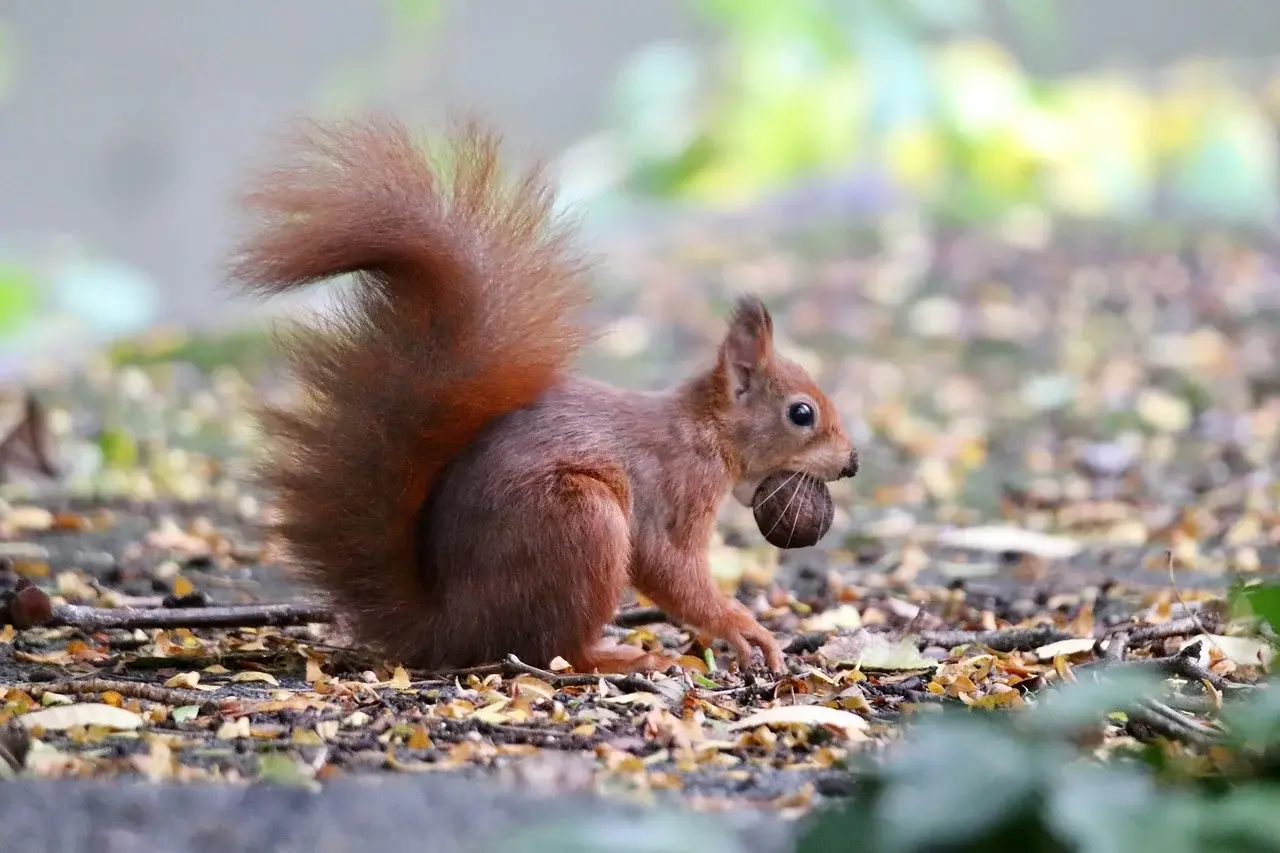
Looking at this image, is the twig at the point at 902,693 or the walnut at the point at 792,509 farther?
the walnut at the point at 792,509

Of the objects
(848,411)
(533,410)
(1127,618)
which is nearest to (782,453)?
(533,410)

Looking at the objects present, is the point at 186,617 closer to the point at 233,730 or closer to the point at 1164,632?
the point at 233,730

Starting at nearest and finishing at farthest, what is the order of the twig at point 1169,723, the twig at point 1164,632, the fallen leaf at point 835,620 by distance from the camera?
the twig at point 1169,723, the twig at point 1164,632, the fallen leaf at point 835,620

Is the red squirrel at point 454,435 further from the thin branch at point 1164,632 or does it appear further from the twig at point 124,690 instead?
the thin branch at point 1164,632

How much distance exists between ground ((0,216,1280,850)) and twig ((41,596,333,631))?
0.02m

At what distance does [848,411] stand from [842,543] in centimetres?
131

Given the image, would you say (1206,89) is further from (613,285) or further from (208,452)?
(208,452)

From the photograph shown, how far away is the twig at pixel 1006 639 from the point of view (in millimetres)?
2662

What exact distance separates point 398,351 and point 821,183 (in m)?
6.27

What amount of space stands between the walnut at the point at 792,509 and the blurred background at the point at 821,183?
5.16 ft

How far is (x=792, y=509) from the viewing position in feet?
9.36

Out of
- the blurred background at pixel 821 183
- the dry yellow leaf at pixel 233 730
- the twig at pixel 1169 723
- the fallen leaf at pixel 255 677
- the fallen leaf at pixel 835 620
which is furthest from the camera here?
the blurred background at pixel 821 183

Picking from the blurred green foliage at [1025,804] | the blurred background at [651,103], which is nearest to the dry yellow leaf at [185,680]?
the blurred green foliage at [1025,804]

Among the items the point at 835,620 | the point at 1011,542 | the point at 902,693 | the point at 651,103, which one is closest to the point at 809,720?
the point at 902,693
